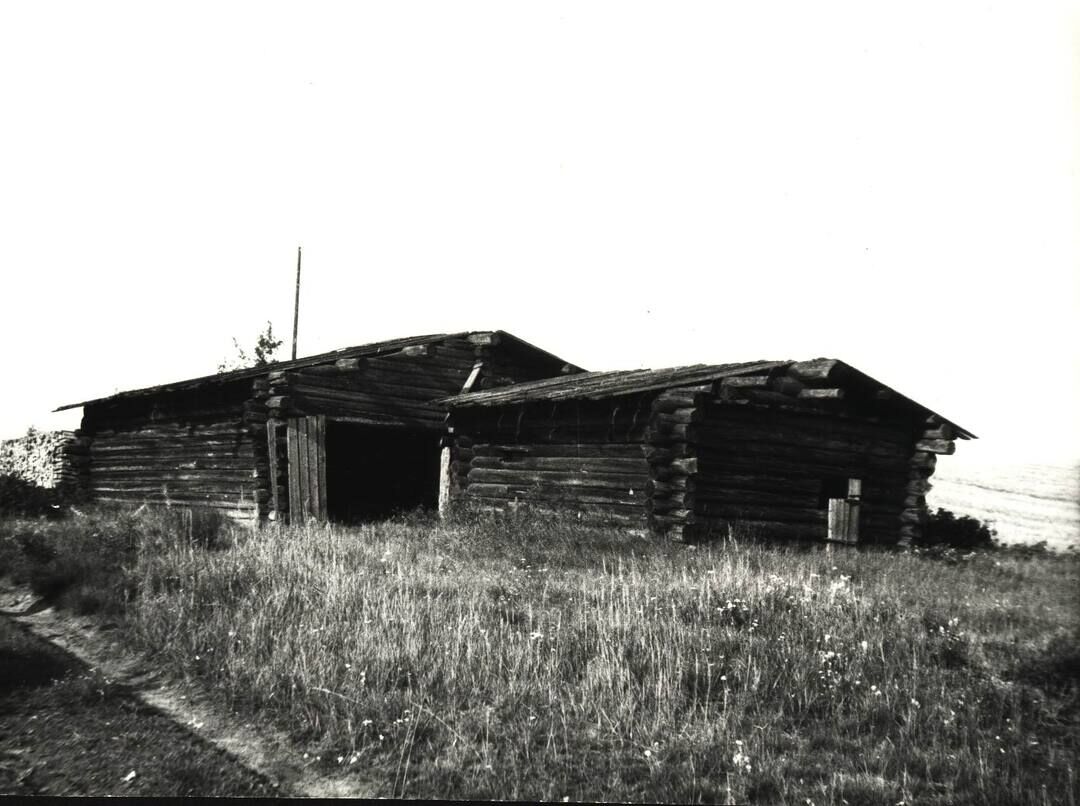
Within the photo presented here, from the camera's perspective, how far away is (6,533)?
12727 millimetres

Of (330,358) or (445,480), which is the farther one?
(445,480)

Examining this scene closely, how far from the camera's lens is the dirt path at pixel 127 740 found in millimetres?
4246

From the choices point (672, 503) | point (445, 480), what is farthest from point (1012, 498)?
point (445, 480)

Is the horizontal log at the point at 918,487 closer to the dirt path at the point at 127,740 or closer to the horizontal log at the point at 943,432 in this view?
the horizontal log at the point at 943,432

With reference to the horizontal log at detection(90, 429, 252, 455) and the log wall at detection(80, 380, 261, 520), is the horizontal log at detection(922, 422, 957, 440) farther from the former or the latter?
the horizontal log at detection(90, 429, 252, 455)

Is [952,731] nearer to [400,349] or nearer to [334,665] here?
[334,665]

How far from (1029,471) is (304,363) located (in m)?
14.3

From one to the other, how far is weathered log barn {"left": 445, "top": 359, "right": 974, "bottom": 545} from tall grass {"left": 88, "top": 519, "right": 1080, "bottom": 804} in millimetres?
4215

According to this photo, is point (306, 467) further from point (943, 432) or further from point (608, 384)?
point (943, 432)

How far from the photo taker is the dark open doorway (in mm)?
18891

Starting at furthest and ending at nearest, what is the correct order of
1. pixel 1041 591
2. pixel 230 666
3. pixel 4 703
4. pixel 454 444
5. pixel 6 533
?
pixel 454 444, pixel 6 533, pixel 1041 591, pixel 230 666, pixel 4 703

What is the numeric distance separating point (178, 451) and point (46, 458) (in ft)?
37.6

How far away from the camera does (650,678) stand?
540 centimetres

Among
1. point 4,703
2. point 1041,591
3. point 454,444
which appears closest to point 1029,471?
point 1041,591
